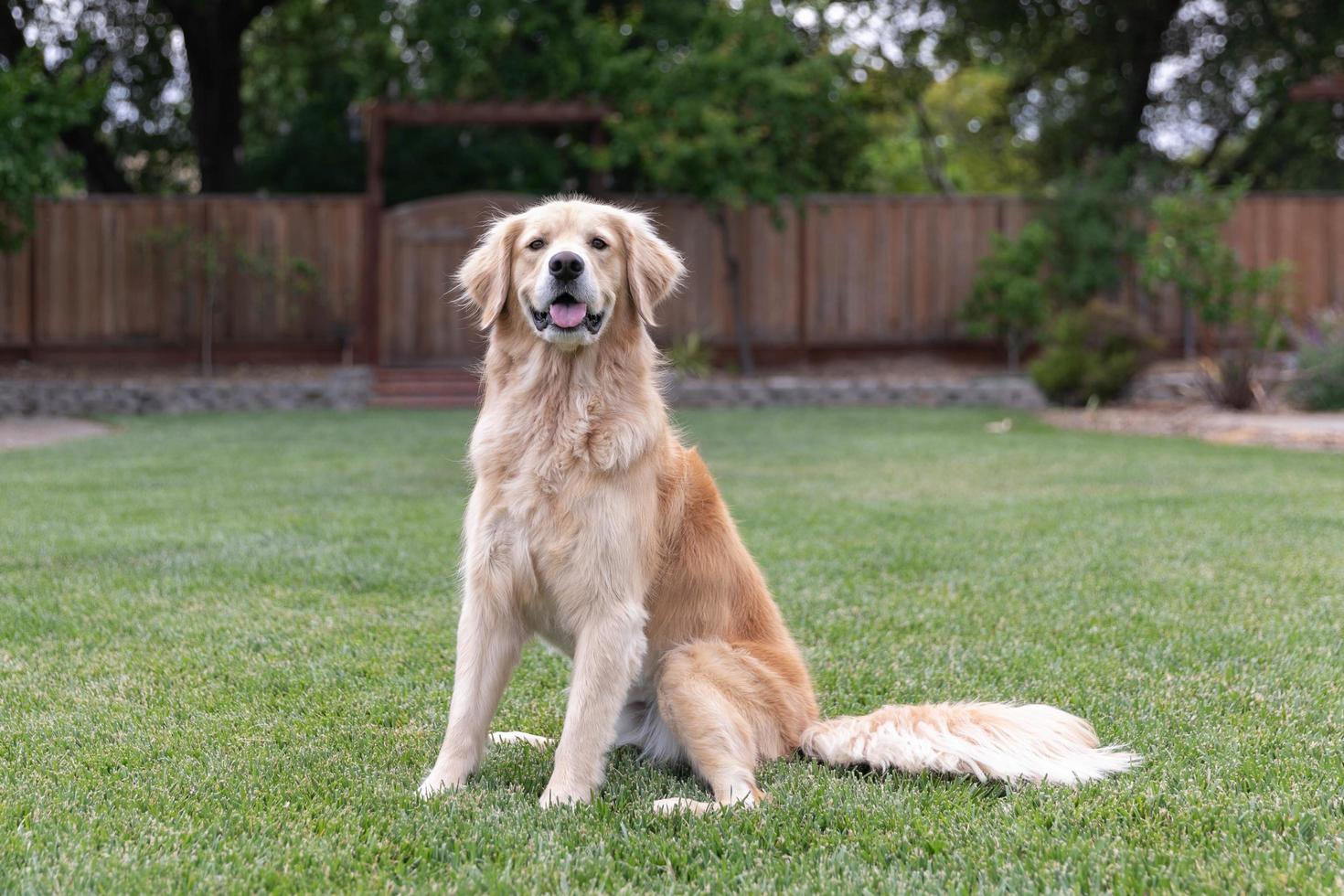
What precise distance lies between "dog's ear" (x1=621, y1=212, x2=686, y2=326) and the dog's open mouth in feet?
0.70

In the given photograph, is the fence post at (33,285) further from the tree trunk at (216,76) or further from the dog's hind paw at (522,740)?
the dog's hind paw at (522,740)

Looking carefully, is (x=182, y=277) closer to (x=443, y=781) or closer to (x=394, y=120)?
(x=394, y=120)

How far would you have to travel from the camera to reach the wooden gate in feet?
54.1

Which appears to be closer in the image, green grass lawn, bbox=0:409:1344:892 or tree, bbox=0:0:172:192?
green grass lawn, bbox=0:409:1344:892

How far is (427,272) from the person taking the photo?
16.8m

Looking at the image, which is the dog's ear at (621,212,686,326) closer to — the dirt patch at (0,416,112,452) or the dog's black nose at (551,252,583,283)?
the dog's black nose at (551,252,583,283)

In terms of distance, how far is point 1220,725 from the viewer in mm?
3301

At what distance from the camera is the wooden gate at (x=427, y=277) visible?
16.5 meters

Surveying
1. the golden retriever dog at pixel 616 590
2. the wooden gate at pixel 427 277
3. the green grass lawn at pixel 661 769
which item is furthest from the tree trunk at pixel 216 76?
the golden retriever dog at pixel 616 590

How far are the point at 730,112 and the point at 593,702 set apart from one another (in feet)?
44.4

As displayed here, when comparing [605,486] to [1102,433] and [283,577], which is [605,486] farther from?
[1102,433]

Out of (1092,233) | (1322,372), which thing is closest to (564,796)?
(1322,372)

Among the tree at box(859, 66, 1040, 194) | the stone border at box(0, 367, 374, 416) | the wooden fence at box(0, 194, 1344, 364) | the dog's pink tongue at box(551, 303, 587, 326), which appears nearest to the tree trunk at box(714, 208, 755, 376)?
the wooden fence at box(0, 194, 1344, 364)

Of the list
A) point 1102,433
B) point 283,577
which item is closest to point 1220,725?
point 283,577
